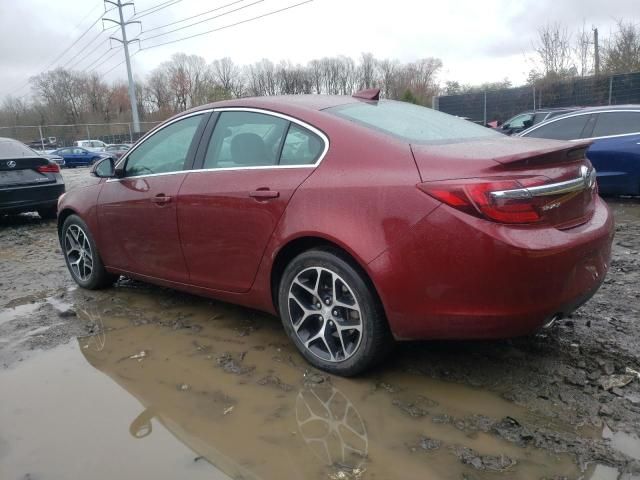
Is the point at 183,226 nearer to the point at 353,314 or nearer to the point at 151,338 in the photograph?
the point at 151,338

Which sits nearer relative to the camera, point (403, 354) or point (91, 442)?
point (91, 442)

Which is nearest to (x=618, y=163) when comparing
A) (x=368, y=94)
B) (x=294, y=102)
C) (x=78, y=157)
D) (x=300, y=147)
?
(x=368, y=94)

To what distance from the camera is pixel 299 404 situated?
2.73 metres

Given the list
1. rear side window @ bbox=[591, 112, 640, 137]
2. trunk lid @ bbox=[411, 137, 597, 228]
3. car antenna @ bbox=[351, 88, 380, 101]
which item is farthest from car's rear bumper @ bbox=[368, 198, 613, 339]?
rear side window @ bbox=[591, 112, 640, 137]

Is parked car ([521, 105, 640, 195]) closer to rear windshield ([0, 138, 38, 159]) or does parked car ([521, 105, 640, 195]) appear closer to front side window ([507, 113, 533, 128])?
front side window ([507, 113, 533, 128])

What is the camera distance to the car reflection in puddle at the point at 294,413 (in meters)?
2.24

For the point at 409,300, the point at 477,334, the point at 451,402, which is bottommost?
the point at 451,402

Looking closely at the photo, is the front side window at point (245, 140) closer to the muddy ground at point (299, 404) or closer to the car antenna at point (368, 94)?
the car antenna at point (368, 94)

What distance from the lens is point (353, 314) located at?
2.89m

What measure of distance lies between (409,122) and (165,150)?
188 centimetres

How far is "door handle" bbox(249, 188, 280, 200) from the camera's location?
10.1 ft

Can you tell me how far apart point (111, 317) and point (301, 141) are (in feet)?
7.13

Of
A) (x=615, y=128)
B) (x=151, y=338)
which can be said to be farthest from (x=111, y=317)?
(x=615, y=128)

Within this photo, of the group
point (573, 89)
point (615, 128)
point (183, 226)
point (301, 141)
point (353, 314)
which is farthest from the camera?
point (573, 89)
